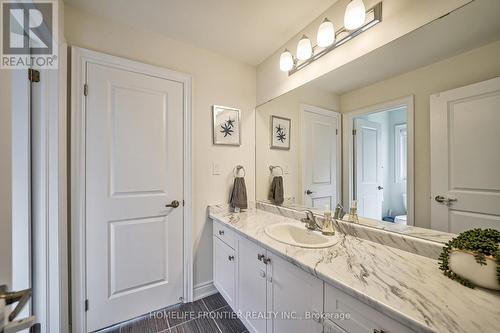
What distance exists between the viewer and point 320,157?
1.61 m

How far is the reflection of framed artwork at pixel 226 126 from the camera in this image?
185cm

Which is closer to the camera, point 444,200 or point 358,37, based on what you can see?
point 444,200

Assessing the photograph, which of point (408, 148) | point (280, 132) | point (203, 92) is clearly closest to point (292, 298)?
point (408, 148)

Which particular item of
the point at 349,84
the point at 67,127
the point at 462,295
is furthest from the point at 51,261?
the point at 349,84

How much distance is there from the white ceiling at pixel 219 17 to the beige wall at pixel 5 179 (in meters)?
1.18

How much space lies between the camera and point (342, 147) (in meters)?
1.46

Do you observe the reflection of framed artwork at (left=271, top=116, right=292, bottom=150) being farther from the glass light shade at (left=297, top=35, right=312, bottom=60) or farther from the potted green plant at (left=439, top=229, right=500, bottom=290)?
the potted green plant at (left=439, top=229, right=500, bottom=290)

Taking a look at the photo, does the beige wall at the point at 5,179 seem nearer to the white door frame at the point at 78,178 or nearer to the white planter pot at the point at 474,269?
the white door frame at the point at 78,178

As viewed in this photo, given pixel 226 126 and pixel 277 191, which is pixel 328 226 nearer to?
pixel 277 191

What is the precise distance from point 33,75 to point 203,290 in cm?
194

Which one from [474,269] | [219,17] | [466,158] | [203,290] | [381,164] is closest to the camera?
[474,269]

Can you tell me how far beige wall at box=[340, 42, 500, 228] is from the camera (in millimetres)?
813

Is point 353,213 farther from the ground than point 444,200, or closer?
A: closer

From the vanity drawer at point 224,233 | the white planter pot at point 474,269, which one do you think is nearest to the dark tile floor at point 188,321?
the vanity drawer at point 224,233
